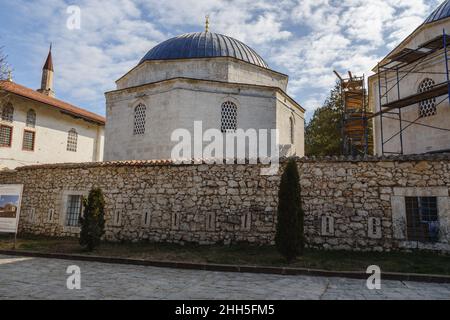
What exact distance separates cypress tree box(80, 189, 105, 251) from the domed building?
15.8 feet

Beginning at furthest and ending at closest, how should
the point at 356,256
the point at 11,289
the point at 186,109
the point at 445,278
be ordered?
the point at 186,109 < the point at 356,256 < the point at 445,278 < the point at 11,289

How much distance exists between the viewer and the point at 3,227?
322 inches

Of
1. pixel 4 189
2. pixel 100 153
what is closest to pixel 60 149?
pixel 100 153

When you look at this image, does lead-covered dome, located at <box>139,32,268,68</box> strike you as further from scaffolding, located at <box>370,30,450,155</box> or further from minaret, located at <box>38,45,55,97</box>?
minaret, located at <box>38,45,55,97</box>

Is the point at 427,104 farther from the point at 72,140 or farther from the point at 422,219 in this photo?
the point at 72,140

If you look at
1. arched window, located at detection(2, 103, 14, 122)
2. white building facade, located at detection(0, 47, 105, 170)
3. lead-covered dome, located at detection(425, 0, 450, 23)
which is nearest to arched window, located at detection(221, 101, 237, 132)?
lead-covered dome, located at detection(425, 0, 450, 23)

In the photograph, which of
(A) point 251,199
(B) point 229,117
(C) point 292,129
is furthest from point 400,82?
(A) point 251,199

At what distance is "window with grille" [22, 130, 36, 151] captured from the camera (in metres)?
18.1

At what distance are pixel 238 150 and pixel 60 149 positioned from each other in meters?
13.5

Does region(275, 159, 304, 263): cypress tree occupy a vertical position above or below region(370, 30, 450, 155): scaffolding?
below

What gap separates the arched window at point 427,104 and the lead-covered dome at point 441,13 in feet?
8.47

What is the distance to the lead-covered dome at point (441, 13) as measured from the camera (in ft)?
38.8

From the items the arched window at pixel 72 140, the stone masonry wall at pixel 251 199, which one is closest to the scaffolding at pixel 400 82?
the stone masonry wall at pixel 251 199
